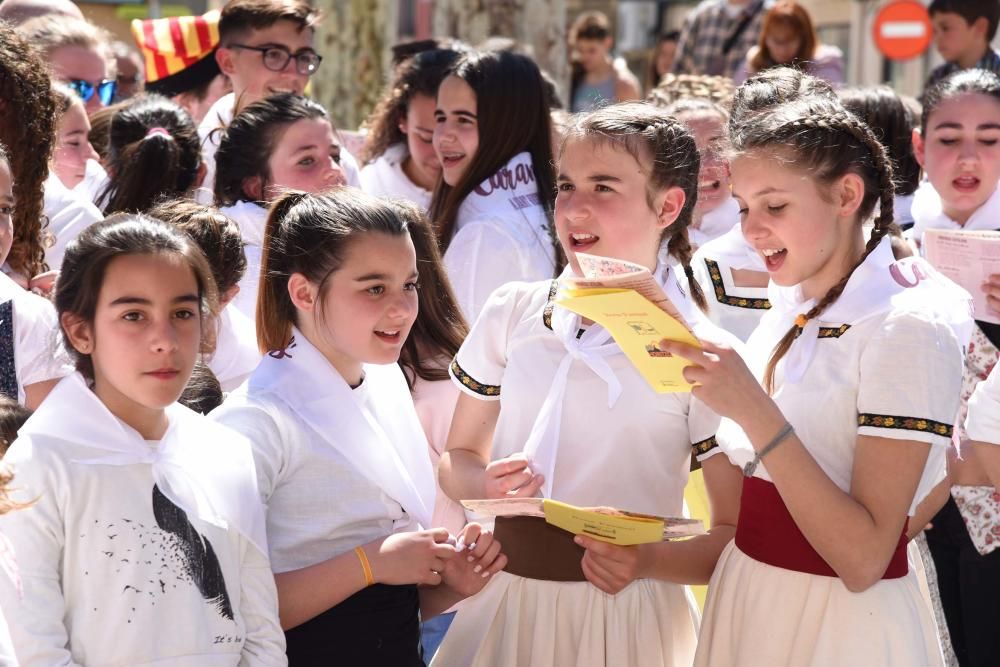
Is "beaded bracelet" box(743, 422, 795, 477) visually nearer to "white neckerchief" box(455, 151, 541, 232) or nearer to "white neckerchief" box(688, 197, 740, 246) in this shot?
"white neckerchief" box(455, 151, 541, 232)

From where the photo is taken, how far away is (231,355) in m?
3.52

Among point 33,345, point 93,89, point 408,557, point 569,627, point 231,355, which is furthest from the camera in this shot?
point 93,89

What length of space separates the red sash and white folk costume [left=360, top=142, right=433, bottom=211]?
2.84 metres

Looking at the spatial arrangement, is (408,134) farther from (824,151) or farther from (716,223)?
(824,151)

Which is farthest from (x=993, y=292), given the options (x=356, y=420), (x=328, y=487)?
(x=328, y=487)

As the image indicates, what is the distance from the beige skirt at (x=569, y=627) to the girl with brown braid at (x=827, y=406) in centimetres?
12

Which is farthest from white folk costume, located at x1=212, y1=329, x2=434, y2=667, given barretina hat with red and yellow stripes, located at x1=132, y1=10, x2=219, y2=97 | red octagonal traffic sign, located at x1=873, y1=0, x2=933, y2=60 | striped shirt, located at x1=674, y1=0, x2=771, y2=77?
red octagonal traffic sign, located at x1=873, y1=0, x2=933, y2=60

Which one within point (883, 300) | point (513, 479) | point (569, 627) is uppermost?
point (883, 300)

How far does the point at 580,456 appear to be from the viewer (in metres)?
2.71

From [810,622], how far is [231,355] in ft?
5.93

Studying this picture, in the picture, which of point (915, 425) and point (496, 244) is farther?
point (496, 244)

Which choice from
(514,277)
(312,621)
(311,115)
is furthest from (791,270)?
(311,115)

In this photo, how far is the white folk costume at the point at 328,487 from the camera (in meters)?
2.53

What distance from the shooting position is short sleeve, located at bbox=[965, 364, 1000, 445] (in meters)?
2.63
